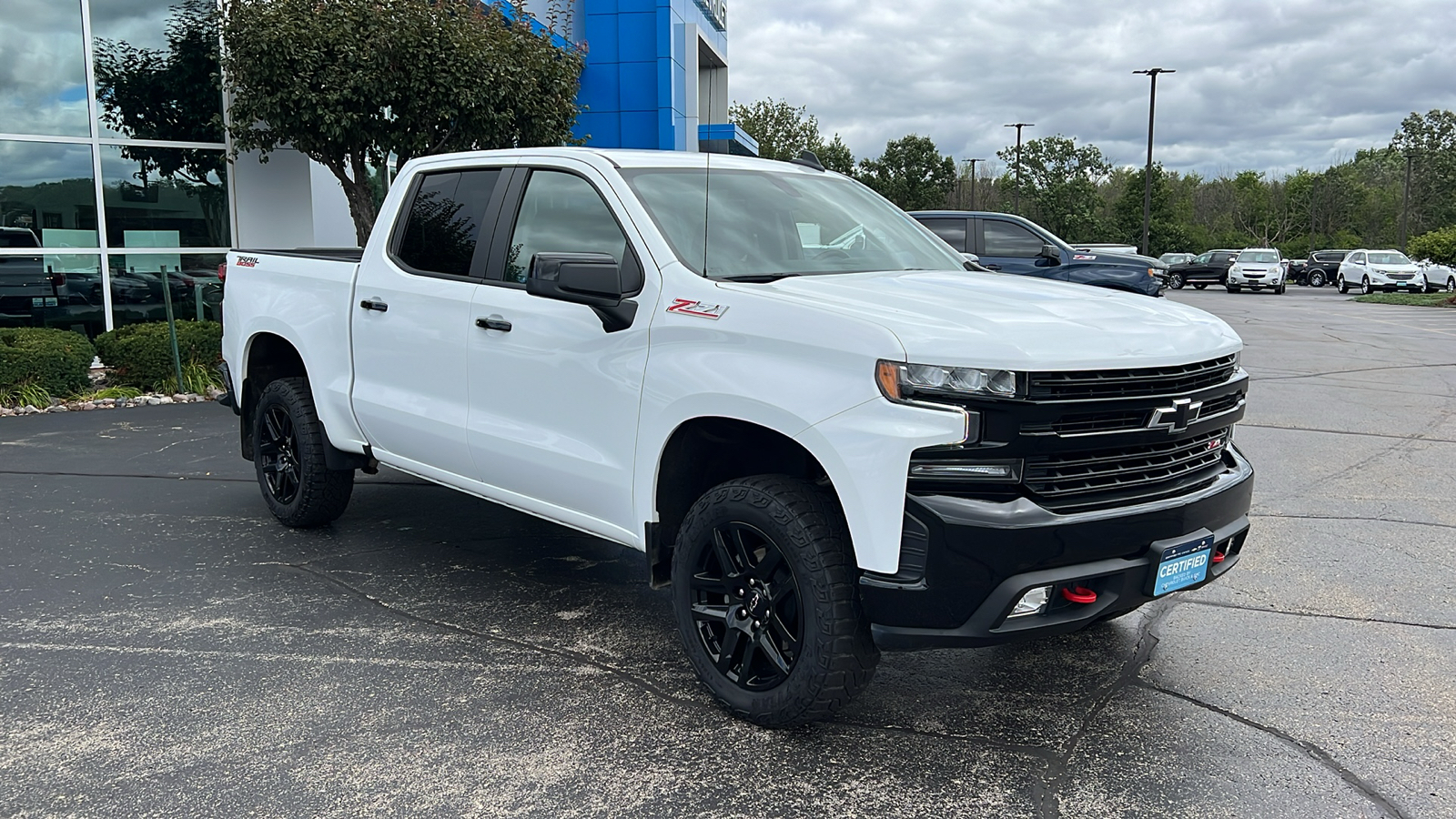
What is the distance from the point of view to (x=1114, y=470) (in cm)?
343

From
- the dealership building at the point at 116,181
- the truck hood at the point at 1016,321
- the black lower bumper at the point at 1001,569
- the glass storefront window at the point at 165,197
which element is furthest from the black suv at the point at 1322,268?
the black lower bumper at the point at 1001,569

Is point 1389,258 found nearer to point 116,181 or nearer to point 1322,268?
point 1322,268

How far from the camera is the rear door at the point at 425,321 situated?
4852 millimetres

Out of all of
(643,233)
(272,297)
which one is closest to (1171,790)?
(643,233)

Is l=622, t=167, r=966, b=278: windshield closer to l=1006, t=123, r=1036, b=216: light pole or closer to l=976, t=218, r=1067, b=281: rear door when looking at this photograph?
l=976, t=218, r=1067, b=281: rear door

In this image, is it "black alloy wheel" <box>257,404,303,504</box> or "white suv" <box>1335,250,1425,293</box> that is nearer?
"black alloy wheel" <box>257,404,303,504</box>

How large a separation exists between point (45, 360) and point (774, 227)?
9.06 m

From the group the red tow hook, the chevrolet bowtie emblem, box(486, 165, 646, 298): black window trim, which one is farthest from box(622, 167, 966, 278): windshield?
the red tow hook

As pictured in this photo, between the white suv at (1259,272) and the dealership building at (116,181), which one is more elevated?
the dealership building at (116,181)

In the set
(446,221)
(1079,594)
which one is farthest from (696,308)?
(446,221)

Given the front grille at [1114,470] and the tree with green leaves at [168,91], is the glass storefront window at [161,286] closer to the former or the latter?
the tree with green leaves at [168,91]

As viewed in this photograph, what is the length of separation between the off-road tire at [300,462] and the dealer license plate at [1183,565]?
413 cm

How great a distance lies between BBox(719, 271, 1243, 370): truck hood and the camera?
320 cm

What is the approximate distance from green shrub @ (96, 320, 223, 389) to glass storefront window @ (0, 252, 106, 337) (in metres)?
1.38
